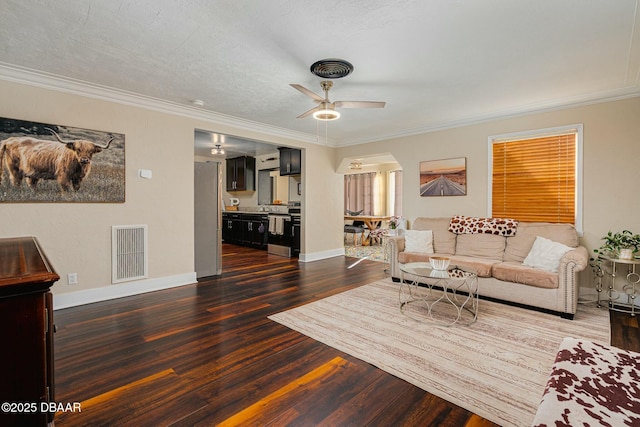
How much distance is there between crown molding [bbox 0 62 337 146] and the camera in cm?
311

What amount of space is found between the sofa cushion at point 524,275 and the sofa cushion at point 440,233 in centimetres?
92

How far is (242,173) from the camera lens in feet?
28.8

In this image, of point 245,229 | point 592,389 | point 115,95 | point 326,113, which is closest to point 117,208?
point 115,95

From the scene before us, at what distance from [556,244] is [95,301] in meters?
5.51

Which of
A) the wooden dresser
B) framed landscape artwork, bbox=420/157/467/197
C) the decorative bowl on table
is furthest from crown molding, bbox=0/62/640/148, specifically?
the wooden dresser

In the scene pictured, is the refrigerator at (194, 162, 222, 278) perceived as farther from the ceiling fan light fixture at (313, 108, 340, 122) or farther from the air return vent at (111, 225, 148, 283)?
the ceiling fan light fixture at (313, 108, 340, 122)

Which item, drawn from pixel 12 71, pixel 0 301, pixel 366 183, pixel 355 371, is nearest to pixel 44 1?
pixel 12 71

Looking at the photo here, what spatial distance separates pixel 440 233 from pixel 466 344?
242cm

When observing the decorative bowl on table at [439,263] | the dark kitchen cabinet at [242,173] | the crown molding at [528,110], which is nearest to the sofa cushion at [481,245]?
the decorative bowl on table at [439,263]

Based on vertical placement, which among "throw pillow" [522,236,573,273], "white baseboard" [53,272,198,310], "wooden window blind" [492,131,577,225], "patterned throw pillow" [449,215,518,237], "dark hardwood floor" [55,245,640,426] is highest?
"wooden window blind" [492,131,577,225]

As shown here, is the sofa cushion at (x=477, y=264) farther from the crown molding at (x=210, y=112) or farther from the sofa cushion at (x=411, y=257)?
the crown molding at (x=210, y=112)

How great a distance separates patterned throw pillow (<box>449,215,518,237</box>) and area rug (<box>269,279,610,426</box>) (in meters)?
1.11

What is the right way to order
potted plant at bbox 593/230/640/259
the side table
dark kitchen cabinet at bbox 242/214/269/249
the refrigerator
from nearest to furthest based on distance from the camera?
potted plant at bbox 593/230/640/259 → the side table → the refrigerator → dark kitchen cabinet at bbox 242/214/269/249

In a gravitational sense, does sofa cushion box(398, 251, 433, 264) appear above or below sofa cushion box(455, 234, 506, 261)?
below
